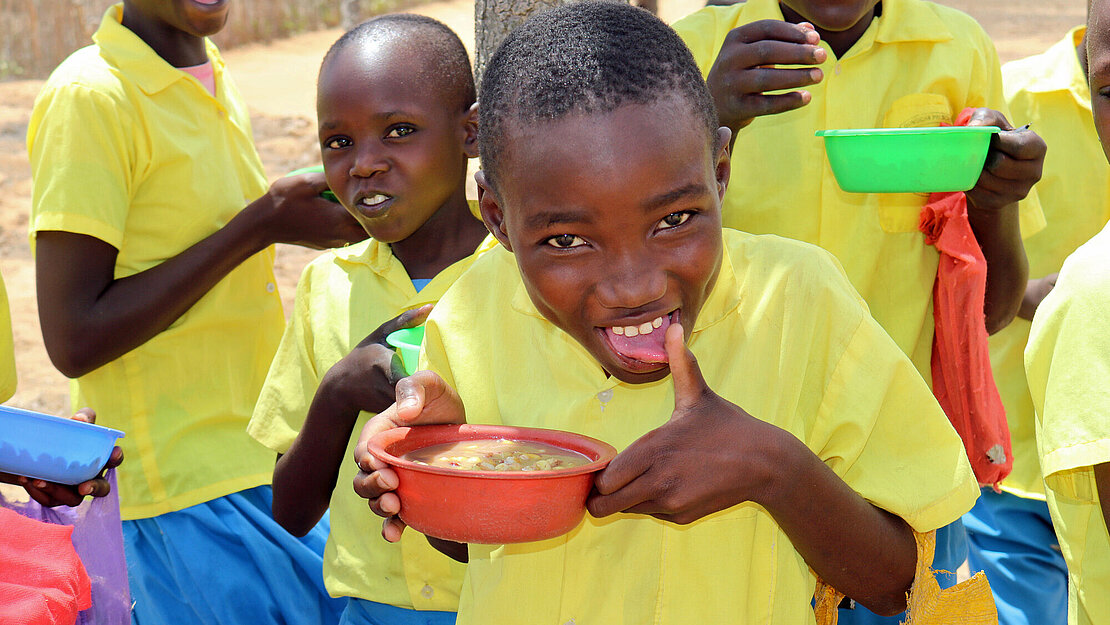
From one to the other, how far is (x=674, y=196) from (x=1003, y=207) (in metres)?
1.22

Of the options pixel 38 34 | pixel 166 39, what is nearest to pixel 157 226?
pixel 166 39

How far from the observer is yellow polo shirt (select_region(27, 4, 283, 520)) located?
2.64 metres

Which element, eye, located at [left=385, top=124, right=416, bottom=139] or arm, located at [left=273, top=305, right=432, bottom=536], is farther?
eye, located at [left=385, top=124, right=416, bottom=139]

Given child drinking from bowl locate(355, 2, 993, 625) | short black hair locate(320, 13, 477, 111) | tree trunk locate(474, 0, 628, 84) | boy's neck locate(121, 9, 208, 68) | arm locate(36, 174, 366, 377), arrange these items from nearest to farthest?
child drinking from bowl locate(355, 2, 993, 625) < short black hair locate(320, 13, 477, 111) < arm locate(36, 174, 366, 377) < boy's neck locate(121, 9, 208, 68) < tree trunk locate(474, 0, 628, 84)

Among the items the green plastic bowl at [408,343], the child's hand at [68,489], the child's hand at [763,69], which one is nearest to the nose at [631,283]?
the green plastic bowl at [408,343]

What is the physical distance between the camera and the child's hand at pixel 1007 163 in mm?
2104

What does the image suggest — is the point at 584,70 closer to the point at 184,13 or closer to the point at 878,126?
the point at 878,126

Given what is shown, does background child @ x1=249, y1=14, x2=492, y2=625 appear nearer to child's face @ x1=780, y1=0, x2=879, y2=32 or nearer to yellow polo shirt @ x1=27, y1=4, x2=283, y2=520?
yellow polo shirt @ x1=27, y1=4, x2=283, y2=520

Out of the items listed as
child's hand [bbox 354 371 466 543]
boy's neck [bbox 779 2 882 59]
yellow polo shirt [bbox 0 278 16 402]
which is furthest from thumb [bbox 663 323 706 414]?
yellow polo shirt [bbox 0 278 16 402]

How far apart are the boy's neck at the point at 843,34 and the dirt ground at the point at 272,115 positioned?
548 centimetres

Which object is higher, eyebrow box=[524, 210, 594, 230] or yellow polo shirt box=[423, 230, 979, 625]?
eyebrow box=[524, 210, 594, 230]

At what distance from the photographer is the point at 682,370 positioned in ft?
4.39

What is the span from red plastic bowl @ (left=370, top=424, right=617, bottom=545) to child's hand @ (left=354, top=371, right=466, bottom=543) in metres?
0.02

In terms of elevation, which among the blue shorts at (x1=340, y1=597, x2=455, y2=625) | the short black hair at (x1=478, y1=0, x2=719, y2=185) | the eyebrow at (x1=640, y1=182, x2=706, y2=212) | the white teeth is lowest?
the blue shorts at (x1=340, y1=597, x2=455, y2=625)
